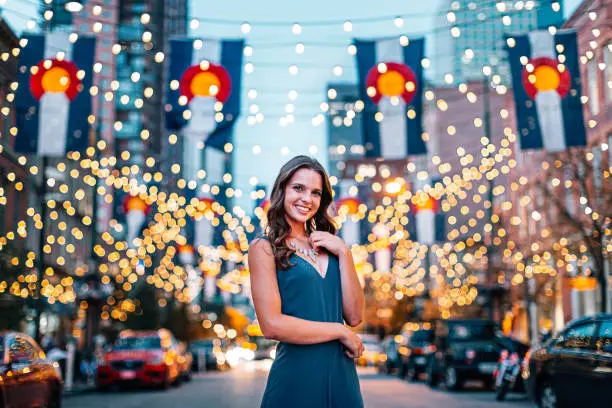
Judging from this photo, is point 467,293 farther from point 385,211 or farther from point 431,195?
point 431,195

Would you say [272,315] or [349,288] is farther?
[349,288]

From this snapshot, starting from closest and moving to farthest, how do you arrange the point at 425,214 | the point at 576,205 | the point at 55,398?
the point at 55,398
the point at 425,214
the point at 576,205

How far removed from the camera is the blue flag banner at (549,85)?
16.3 metres

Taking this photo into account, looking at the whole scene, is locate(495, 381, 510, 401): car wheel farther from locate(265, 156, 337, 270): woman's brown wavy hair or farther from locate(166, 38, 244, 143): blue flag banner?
locate(265, 156, 337, 270): woman's brown wavy hair

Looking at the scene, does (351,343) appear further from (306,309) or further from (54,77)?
(54,77)

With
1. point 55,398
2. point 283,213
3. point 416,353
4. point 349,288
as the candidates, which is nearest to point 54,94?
point 55,398

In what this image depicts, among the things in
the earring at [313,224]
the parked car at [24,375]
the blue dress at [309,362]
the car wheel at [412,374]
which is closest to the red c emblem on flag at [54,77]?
the parked car at [24,375]

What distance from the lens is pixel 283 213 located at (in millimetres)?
3750

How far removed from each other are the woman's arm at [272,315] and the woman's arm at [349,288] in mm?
168

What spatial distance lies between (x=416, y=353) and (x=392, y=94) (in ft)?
45.3

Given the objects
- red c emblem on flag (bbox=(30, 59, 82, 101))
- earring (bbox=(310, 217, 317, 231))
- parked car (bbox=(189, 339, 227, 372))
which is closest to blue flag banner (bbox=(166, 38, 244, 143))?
red c emblem on flag (bbox=(30, 59, 82, 101))

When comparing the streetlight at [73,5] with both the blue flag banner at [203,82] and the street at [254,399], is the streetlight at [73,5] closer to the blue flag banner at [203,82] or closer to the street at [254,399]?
the blue flag banner at [203,82]

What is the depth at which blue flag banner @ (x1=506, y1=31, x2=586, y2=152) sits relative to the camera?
1628 cm

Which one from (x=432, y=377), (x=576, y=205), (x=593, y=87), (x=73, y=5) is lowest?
(x=432, y=377)
